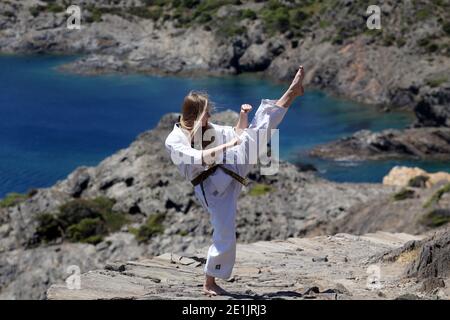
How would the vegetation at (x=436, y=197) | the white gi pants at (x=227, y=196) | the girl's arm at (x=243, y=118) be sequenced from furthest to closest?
1. the vegetation at (x=436, y=197)
2. the girl's arm at (x=243, y=118)
3. the white gi pants at (x=227, y=196)

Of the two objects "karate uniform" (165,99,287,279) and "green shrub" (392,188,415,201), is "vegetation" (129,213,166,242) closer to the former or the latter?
"green shrub" (392,188,415,201)

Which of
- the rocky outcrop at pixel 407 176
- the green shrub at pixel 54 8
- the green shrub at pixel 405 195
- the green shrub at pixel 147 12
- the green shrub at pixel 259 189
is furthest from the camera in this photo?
the green shrub at pixel 54 8

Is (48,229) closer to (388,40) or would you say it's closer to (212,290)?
(212,290)

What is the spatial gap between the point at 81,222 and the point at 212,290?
28.3m

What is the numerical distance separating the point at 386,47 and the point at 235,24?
18436 millimetres

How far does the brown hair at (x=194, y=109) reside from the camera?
29.8 ft

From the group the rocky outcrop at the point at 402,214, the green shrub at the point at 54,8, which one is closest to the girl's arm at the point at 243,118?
the rocky outcrop at the point at 402,214

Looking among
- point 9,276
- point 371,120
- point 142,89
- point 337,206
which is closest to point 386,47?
point 371,120

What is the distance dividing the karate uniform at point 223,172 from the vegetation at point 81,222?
1069 inches

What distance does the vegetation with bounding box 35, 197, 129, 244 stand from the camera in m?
37.2

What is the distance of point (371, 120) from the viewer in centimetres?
7931

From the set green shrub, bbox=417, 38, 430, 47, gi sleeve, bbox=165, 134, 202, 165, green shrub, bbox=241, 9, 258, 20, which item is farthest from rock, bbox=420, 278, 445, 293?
green shrub, bbox=241, 9, 258, 20

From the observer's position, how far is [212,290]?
376 inches

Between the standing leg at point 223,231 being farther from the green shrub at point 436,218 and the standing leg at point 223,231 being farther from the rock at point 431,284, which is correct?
the green shrub at point 436,218
